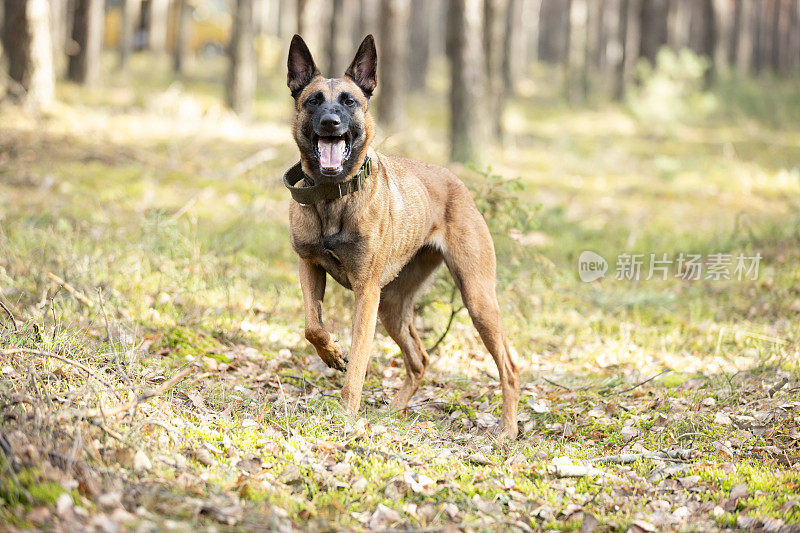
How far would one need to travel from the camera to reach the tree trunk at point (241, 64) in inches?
588

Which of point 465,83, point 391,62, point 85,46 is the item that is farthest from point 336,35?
point 465,83

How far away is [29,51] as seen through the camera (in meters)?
11.3

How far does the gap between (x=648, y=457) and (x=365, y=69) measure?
289 centimetres

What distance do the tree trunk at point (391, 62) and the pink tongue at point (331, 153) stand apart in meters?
10.7

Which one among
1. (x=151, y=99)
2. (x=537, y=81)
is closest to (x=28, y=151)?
(x=151, y=99)

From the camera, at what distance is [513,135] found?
58.9 ft

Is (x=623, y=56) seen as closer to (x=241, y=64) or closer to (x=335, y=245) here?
(x=241, y=64)

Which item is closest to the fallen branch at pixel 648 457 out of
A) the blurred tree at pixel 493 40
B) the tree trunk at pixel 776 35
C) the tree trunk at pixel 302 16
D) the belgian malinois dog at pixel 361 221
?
the belgian malinois dog at pixel 361 221

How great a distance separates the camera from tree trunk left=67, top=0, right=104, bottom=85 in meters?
15.7

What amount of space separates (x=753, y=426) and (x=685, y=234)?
17.6 feet

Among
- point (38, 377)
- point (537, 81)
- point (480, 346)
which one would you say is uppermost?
point (537, 81)

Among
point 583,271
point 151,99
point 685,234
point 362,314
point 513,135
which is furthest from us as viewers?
point 513,135

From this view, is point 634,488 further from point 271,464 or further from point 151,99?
point 151,99

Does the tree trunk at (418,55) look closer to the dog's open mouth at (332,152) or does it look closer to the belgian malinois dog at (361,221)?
the belgian malinois dog at (361,221)
